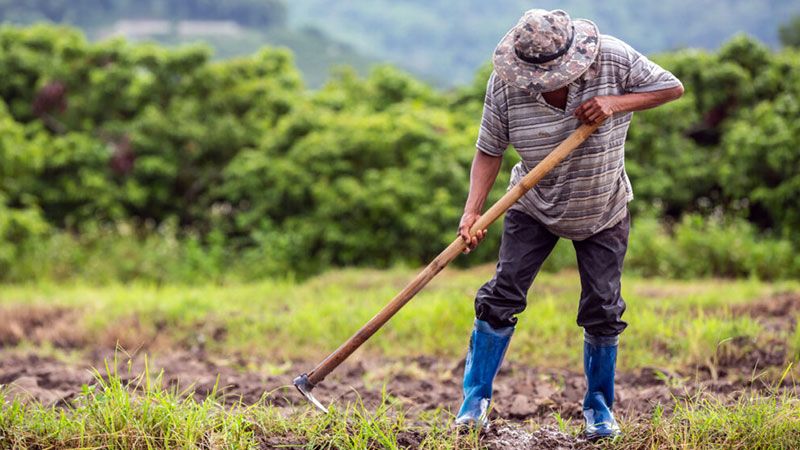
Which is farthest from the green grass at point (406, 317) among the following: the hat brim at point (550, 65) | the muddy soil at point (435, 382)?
the hat brim at point (550, 65)

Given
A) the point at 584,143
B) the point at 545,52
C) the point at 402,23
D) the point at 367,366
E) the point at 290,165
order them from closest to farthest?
the point at 545,52, the point at 584,143, the point at 367,366, the point at 290,165, the point at 402,23

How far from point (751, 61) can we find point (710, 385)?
9254mm

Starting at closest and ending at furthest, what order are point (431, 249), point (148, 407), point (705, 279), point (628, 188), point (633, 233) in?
1. point (148, 407)
2. point (628, 188)
3. point (705, 279)
4. point (633, 233)
5. point (431, 249)

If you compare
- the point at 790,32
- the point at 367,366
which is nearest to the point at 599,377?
the point at 367,366

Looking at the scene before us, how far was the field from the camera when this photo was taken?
3.48 m

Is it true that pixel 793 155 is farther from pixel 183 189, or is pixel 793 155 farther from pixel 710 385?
pixel 183 189

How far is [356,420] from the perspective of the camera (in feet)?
11.9

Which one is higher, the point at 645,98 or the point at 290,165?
the point at 645,98

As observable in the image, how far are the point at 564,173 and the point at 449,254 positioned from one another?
55 centimetres

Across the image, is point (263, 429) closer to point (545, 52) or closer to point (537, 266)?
point (537, 266)

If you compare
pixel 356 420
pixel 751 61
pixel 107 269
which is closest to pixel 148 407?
pixel 356 420

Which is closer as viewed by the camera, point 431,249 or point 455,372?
point 455,372

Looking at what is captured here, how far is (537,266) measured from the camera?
3904mm

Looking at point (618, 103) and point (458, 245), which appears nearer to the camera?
point (618, 103)
